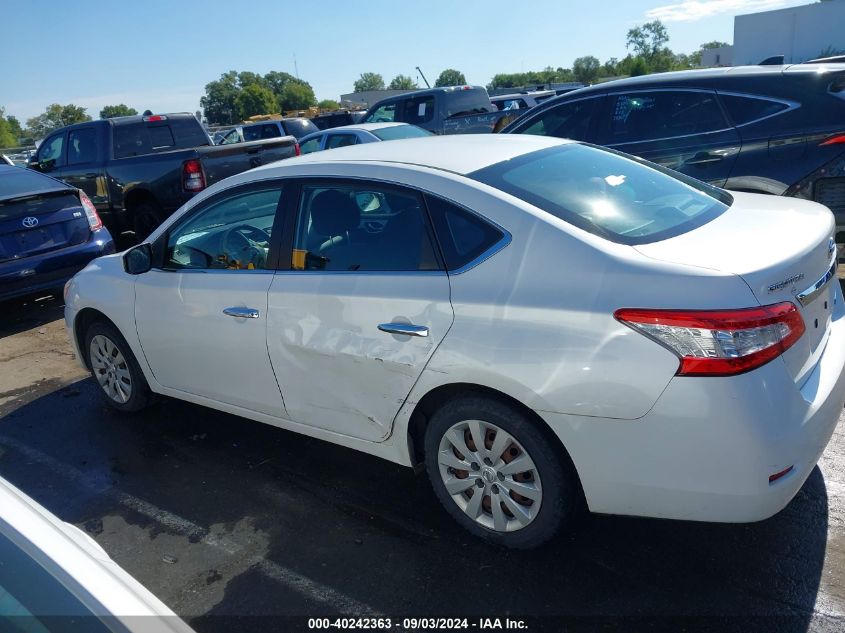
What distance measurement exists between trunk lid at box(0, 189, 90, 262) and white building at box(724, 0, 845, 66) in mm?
55274

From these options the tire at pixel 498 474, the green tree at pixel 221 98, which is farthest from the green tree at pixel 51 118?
→ the tire at pixel 498 474

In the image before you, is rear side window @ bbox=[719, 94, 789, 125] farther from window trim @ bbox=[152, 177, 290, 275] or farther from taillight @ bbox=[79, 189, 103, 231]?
taillight @ bbox=[79, 189, 103, 231]

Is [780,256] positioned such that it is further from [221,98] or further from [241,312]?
[221,98]

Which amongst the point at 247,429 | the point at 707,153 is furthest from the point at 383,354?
the point at 707,153

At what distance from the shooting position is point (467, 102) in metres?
14.5

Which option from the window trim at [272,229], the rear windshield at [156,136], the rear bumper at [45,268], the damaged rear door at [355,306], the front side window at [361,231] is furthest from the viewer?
the rear windshield at [156,136]

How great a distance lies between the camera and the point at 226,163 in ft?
30.4

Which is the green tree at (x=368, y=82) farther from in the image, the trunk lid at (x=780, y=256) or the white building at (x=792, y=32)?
the trunk lid at (x=780, y=256)

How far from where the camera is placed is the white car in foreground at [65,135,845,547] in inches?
94.2

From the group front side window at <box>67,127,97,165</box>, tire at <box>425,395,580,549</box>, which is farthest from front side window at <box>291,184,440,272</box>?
front side window at <box>67,127,97,165</box>

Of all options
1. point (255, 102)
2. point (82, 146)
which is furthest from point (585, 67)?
point (82, 146)

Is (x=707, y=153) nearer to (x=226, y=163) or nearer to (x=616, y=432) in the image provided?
(x=616, y=432)

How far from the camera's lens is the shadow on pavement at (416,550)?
2.66 metres

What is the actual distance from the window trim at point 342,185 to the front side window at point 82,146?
7571 millimetres
